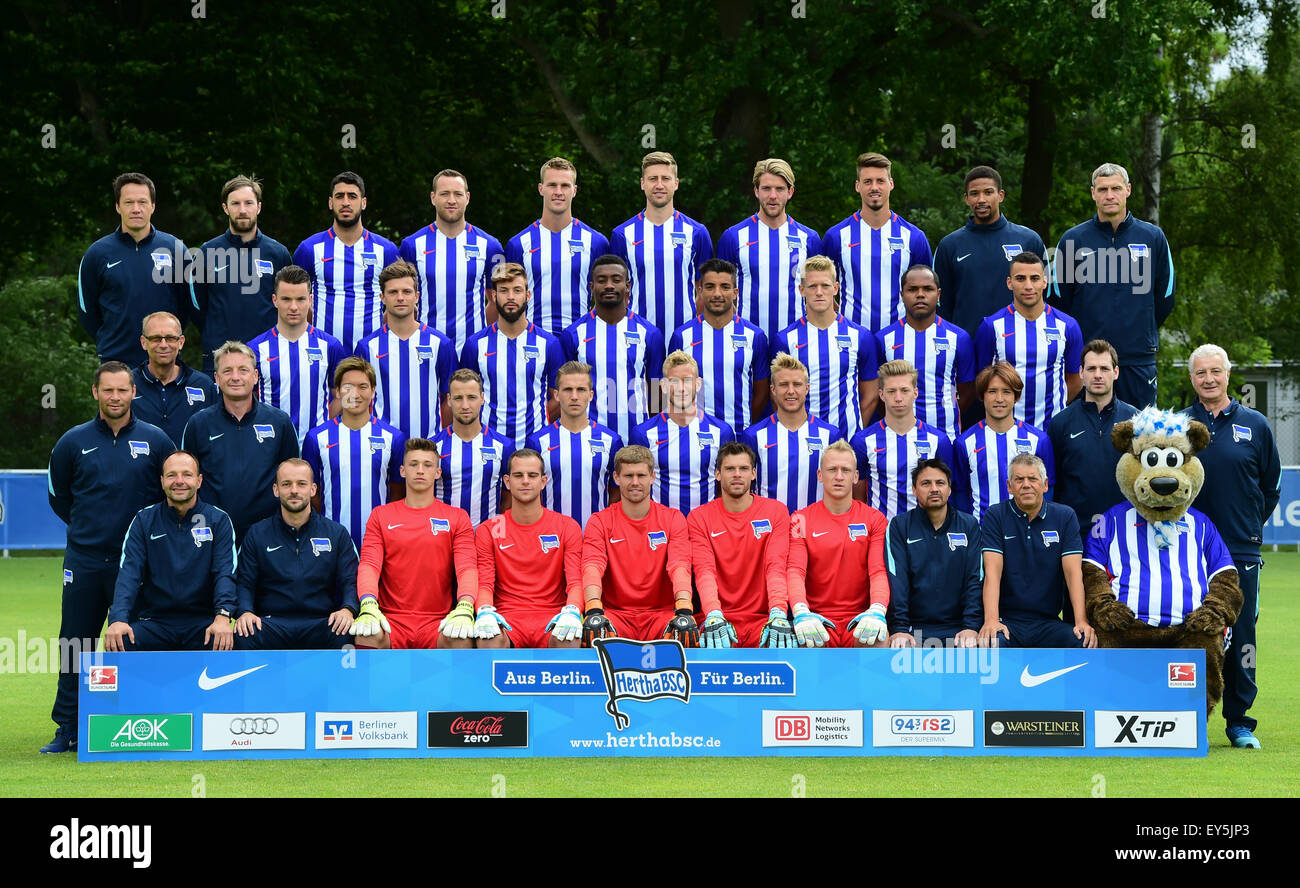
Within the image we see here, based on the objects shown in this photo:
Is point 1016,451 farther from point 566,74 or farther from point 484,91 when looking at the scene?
point 484,91

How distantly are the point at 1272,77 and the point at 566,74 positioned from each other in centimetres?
1158

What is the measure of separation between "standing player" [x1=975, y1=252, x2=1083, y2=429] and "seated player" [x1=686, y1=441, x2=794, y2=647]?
187 cm

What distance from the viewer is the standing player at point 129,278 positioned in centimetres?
985

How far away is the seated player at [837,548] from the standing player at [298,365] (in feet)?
10.5

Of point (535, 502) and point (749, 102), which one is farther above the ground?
point (749, 102)

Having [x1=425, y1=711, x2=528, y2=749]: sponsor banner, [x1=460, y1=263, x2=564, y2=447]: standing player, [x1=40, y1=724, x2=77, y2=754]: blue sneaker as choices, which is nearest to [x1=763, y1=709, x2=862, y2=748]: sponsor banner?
[x1=425, y1=711, x2=528, y2=749]: sponsor banner

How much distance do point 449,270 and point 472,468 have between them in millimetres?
1655

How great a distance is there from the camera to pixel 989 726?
7.85 meters

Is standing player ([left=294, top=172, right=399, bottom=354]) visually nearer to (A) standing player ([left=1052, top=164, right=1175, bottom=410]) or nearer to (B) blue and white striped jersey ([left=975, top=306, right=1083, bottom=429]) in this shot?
(B) blue and white striped jersey ([left=975, top=306, right=1083, bottom=429])

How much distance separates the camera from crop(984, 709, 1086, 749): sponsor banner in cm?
783

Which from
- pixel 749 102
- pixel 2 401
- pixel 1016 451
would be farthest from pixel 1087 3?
pixel 2 401

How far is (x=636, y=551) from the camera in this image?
891 centimetres

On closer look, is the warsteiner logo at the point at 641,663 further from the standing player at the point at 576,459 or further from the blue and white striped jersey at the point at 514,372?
the blue and white striped jersey at the point at 514,372

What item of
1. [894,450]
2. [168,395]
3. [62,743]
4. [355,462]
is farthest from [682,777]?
[168,395]
